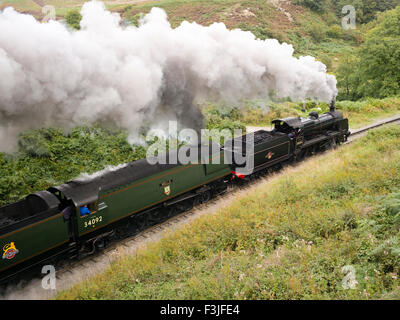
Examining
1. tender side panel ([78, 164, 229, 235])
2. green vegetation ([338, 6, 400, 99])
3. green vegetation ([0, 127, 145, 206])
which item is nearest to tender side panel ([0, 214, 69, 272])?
tender side panel ([78, 164, 229, 235])

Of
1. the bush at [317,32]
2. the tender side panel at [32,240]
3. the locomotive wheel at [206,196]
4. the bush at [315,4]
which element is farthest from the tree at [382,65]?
the tender side panel at [32,240]

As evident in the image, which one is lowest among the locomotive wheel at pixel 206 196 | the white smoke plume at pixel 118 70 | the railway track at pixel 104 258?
the railway track at pixel 104 258

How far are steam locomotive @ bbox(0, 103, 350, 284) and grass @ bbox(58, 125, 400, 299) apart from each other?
4.69ft

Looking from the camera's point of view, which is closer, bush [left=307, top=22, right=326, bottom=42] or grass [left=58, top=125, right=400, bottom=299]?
grass [left=58, top=125, right=400, bottom=299]

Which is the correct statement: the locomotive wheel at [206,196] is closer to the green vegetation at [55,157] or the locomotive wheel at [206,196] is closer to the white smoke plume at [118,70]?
the white smoke plume at [118,70]

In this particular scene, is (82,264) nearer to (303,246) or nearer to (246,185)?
A: (303,246)

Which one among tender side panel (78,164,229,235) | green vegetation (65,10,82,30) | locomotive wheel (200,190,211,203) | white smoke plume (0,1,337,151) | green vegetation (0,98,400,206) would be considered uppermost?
green vegetation (65,10,82,30)

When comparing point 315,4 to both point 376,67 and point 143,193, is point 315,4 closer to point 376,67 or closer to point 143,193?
point 376,67

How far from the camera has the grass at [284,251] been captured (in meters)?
6.60

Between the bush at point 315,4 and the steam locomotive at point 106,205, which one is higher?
the bush at point 315,4

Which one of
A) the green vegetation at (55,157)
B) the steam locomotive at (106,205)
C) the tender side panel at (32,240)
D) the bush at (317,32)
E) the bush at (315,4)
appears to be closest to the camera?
the tender side panel at (32,240)

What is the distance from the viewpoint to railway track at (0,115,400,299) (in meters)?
9.39

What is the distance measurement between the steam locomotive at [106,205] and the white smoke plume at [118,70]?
1.94 metres

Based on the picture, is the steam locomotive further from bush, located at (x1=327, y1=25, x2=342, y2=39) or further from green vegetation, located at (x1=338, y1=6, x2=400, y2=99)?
bush, located at (x1=327, y1=25, x2=342, y2=39)
